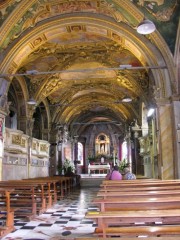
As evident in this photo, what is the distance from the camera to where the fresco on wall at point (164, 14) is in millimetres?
9602

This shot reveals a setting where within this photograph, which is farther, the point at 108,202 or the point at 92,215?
the point at 108,202

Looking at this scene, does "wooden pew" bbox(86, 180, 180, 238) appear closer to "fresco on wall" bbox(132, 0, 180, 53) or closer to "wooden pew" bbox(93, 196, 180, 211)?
"wooden pew" bbox(93, 196, 180, 211)

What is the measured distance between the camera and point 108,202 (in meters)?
3.64

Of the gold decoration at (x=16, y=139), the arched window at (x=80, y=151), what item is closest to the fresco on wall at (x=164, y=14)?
the gold decoration at (x=16, y=139)

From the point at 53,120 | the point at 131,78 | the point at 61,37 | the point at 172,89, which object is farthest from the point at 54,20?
the point at 53,120

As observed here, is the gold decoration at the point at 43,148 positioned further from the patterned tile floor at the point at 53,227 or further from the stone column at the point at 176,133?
the stone column at the point at 176,133

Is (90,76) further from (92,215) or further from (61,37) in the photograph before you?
(92,215)

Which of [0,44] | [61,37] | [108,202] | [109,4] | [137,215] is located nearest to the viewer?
[137,215]

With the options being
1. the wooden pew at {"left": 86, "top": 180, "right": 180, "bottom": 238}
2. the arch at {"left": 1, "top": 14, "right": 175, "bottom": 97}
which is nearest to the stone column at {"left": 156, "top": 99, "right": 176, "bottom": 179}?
the arch at {"left": 1, "top": 14, "right": 175, "bottom": 97}

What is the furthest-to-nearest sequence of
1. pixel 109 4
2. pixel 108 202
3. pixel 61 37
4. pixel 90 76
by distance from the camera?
pixel 90 76
pixel 61 37
pixel 109 4
pixel 108 202

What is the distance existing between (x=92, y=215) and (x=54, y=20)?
9479 mm

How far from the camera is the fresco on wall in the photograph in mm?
9602

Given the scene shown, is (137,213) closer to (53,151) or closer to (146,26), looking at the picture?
(146,26)

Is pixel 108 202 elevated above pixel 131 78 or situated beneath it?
situated beneath
